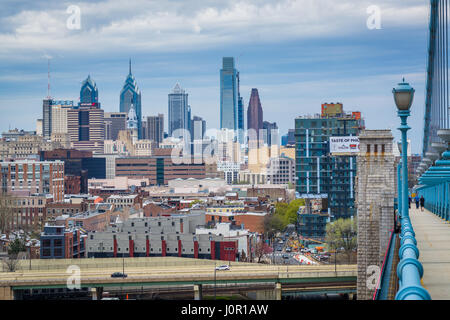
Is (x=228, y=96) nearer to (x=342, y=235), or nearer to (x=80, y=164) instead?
(x=80, y=164)

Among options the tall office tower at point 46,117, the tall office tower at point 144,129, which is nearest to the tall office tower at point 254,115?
the tall office tower at point 144,129

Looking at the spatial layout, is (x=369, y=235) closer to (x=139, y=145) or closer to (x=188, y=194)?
(x=188, y=194)

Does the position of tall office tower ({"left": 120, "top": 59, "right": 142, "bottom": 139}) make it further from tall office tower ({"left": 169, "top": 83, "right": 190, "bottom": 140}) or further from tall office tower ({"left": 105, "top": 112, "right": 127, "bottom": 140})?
tall office tower ({"left": 105, "top": 112, "right": 127, "bottom": 140})

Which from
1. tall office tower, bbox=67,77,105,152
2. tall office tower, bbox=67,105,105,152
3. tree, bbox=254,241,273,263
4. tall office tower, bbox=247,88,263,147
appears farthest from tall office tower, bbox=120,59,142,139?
tree, bbox=254,241,273,263

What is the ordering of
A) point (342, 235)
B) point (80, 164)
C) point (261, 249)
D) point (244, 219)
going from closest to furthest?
point (342, 235)
point (261, 249)
point (244, 219)
point (80, 164)

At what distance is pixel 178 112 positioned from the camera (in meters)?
146

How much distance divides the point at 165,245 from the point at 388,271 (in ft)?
74.8

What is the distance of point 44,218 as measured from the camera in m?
38.9

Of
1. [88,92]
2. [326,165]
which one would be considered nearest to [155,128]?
[88,92]

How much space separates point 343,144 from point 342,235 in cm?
562

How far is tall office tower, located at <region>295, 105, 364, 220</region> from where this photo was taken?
3162cm

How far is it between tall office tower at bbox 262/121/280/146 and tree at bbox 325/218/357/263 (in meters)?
82.2

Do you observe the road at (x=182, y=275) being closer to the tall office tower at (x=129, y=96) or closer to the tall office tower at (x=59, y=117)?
the tall office tower at (x=59, y=117)
